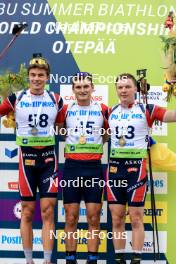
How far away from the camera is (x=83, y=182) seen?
11.4 ft

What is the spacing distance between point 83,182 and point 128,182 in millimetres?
333

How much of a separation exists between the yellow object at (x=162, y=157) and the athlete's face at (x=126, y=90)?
1.62 ft

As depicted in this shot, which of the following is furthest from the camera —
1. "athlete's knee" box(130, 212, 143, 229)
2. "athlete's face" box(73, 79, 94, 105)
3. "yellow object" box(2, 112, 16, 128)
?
"yellow object" box(2, 112, 16, 128)

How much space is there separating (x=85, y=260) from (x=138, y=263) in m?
0.64

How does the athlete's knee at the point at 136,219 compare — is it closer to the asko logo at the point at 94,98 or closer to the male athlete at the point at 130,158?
the male athlete at the point at 130,158

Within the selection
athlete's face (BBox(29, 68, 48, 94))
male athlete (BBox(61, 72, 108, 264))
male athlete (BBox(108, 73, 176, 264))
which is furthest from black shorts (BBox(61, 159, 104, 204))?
athlete's face (BBox(29, 68, 48, 94))

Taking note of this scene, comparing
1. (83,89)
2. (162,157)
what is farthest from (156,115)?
(83,89)

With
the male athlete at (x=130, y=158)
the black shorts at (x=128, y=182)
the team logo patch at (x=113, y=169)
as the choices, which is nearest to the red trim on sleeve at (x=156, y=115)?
the male athlete at (x=130, y=158)

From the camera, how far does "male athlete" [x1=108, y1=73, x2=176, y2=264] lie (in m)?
3.39

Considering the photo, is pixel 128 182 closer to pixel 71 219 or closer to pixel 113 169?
pixel 113 169

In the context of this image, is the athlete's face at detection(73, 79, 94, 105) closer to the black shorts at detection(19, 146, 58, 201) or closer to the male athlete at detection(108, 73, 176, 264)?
the male athlete at detection(108, 73, 176, 264)

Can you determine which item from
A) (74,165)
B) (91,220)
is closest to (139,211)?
(91,220)

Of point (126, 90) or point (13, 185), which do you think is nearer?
point (126, 90)

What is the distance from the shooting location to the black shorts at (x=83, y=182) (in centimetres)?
345
